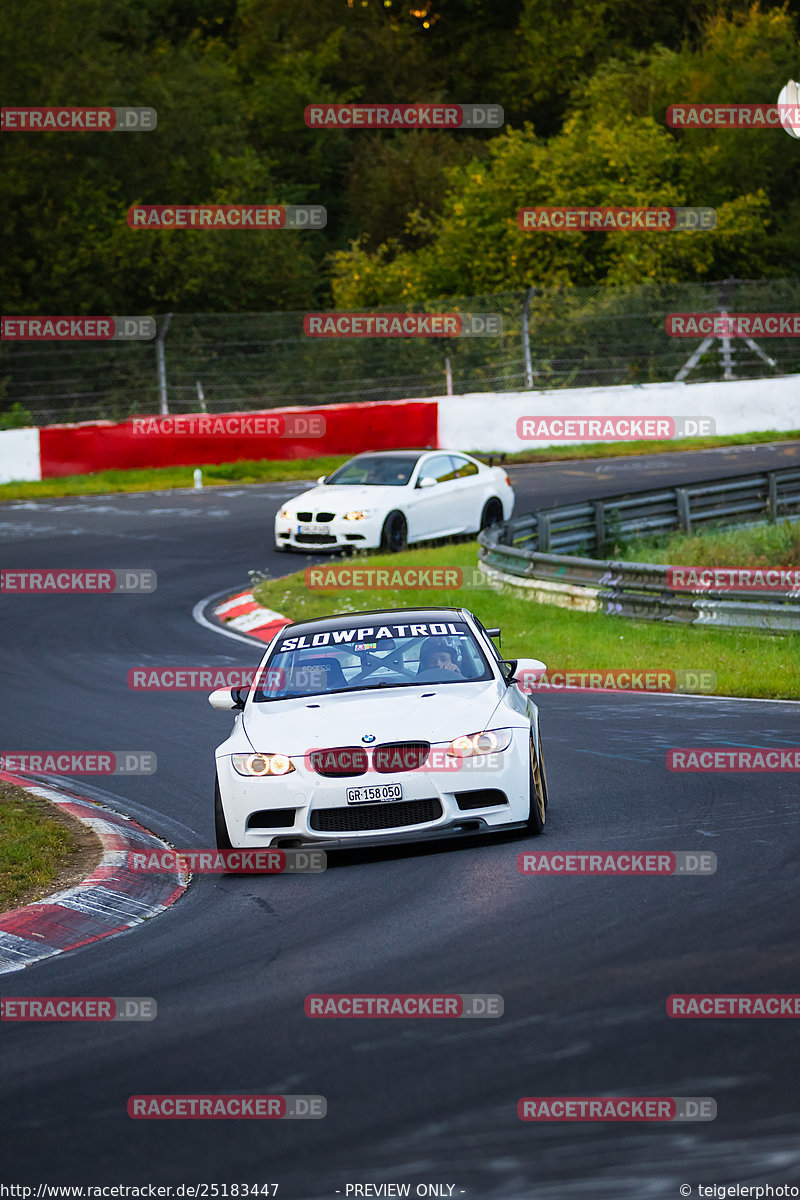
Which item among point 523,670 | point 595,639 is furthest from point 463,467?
point 523,670

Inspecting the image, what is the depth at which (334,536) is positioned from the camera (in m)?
22.6

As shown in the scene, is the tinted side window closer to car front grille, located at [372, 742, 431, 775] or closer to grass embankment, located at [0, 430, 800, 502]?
grass embankment, located at [0, 430, 800, 502]

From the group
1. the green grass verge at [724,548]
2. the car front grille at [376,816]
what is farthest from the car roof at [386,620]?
the green grass verge at [724,548]

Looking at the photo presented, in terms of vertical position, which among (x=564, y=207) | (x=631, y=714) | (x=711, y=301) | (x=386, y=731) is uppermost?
(x=564, y=207)

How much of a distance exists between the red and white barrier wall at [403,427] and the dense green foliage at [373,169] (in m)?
8.40

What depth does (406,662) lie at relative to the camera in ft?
32.3

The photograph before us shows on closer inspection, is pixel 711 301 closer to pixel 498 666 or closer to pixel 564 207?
pixel 564 207

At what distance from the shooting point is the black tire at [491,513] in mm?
24109

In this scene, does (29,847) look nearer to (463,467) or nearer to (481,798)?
(481,798)

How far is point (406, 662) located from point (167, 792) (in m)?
2.21

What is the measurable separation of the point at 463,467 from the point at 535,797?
15.5 metres

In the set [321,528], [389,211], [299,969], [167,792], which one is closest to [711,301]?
[321,528]

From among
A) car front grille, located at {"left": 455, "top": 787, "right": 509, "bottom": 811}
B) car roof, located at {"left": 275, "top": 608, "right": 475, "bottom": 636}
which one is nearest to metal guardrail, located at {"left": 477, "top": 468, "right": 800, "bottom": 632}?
car roof, located at {"left": 275, "top": 608, "right": 475, "bottom": 636}

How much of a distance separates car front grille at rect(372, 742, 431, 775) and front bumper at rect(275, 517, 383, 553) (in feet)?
45.2
